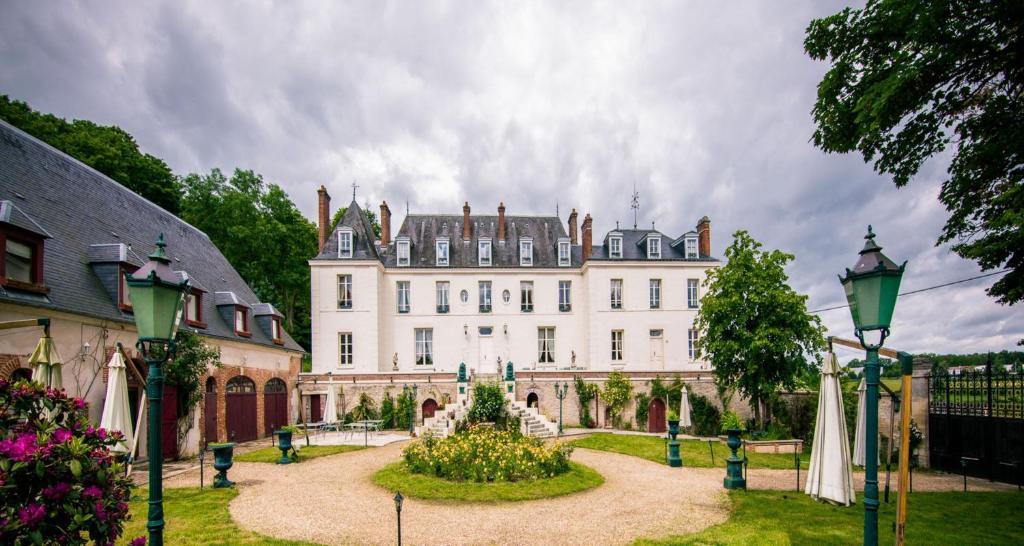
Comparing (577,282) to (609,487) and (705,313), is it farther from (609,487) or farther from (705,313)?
(609,487)

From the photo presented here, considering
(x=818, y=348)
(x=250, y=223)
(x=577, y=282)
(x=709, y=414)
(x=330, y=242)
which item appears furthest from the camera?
(x=250, y=223)

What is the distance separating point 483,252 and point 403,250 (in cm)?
462

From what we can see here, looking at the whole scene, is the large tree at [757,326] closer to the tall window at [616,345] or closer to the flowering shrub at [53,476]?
the tall window at [616,345]

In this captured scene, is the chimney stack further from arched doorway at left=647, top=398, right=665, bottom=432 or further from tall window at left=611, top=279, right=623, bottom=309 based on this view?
arched doorway at left=647, top=398, right=665, bottom=432

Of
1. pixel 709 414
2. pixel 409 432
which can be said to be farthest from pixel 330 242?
pixel 709 414

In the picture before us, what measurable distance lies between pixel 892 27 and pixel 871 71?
0.82 meters

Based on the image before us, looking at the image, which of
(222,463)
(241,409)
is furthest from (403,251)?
(222,463)

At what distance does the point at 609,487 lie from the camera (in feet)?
40.3

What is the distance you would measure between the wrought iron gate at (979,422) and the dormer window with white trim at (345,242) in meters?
25.2

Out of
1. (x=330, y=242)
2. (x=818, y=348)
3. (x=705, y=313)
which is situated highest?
(x=330, y=242)

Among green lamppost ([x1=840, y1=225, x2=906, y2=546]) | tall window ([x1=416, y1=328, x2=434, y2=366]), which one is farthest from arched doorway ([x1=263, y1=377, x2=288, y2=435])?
green lamppost ([x1=840, y1=225, x2=906, y2=546])

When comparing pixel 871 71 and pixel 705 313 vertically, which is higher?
pixel 871 71

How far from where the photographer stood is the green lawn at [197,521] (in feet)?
27.3

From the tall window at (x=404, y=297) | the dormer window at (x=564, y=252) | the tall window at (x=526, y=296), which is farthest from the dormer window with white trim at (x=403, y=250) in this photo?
the dormer window at (x=564, y=252)
